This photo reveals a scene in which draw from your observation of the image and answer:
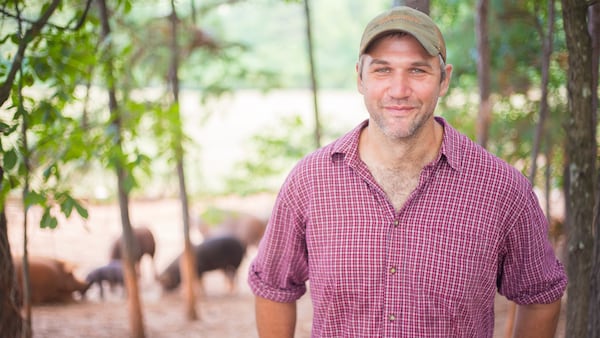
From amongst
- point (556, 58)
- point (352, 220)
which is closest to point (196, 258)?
point (556, 58)

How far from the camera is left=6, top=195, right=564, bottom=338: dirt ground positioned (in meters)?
8.88

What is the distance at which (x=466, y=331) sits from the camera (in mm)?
2121

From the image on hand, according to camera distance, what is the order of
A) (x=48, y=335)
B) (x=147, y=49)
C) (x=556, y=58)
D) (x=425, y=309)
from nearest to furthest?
(x=425, y=309) → (x=48, y=335) → (x=556, y=58) → (x=147, y=49)

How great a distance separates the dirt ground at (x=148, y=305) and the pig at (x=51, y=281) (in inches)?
7.4

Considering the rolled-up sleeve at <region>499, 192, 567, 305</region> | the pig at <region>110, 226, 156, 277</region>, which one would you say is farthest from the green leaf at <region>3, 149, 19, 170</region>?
the pig at <region>110, 226, 156, 277</region>

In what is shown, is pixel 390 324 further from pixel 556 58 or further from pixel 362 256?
pixel 556 58

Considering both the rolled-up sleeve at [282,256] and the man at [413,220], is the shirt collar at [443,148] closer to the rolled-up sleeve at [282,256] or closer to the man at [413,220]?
the man at [413,220]

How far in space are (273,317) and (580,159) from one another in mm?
1727

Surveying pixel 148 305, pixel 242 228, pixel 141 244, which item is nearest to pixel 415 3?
pixel 148 305

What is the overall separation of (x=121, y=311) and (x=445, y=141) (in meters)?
8.96

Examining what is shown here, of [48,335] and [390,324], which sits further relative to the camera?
[48,335]

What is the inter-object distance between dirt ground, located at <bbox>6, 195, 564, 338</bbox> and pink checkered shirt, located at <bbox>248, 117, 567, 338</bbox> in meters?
2.57

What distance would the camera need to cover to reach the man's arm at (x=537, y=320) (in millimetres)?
2211

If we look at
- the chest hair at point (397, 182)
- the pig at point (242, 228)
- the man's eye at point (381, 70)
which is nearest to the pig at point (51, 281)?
the pig at point (242, 228)
